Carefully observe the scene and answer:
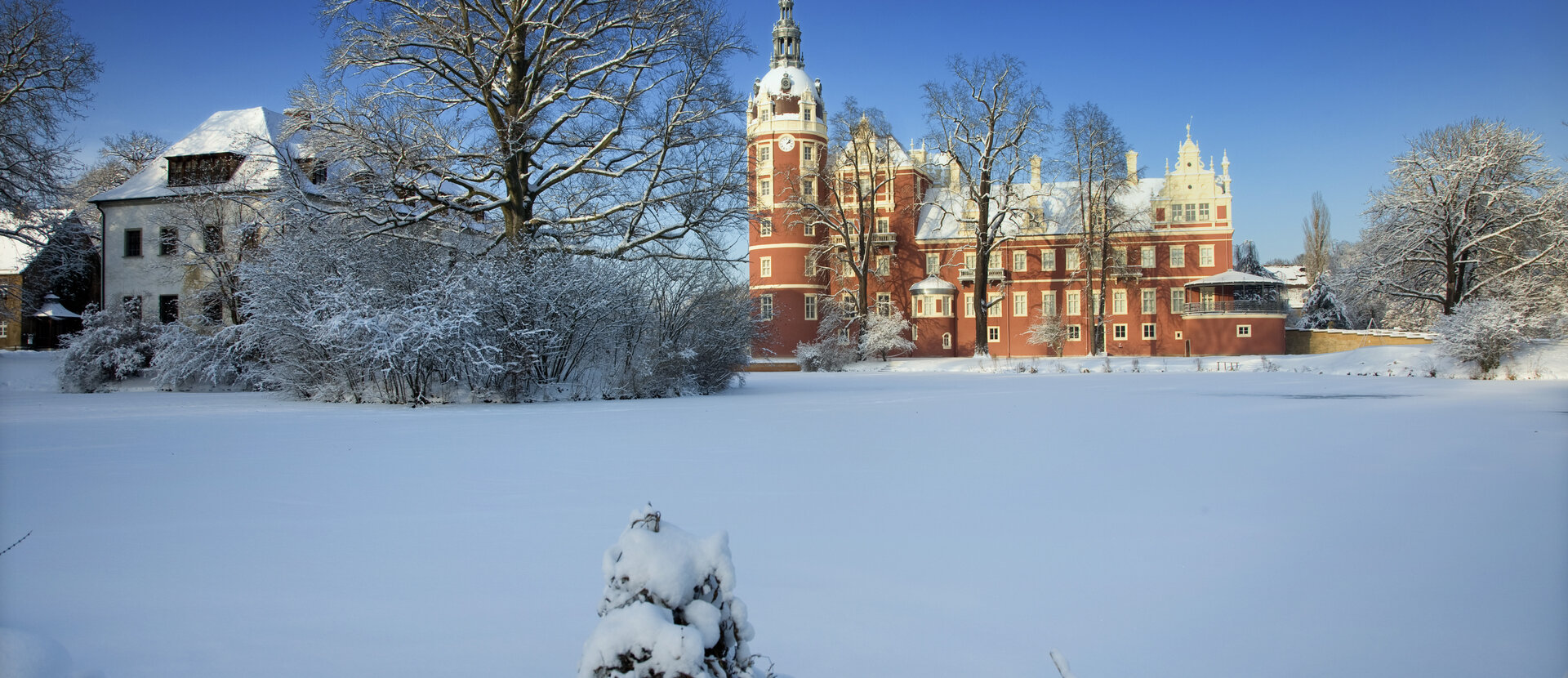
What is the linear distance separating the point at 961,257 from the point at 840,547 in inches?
1893

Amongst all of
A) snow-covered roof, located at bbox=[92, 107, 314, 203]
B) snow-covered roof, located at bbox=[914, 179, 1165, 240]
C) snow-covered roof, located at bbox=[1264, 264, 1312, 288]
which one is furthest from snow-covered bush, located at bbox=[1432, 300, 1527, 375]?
snow-covered roof, located at bbox=[1264, 264, 1312, 288]

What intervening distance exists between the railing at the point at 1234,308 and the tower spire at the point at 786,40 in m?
26.7

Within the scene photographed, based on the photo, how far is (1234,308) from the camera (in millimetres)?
45250

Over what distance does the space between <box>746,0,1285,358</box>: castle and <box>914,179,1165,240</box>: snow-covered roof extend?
0.11 metres

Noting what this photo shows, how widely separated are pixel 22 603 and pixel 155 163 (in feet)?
130

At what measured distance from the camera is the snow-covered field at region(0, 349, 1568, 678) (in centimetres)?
320

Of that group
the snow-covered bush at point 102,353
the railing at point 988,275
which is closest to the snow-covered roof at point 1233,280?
the railing at point 988,275

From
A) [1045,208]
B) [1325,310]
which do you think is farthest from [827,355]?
[1325,310]

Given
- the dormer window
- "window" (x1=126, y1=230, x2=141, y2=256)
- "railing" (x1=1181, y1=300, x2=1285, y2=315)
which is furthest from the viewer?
"railing" (x1=1181, y1=300, x2=1285, y2=315)

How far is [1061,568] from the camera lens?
4.25m

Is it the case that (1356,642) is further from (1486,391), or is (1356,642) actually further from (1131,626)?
(1486,391)

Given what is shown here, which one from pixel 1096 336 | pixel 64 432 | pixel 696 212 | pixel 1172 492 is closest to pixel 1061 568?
pixel 1172 492

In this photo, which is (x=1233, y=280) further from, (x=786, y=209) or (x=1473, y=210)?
(x=786, y=209)

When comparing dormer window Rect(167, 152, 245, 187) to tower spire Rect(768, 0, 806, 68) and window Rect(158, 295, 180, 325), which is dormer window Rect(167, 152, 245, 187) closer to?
window Rect(158, 295, 180, 325)
